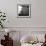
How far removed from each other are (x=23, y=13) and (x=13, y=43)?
0.90 m

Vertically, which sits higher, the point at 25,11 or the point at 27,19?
the point at 25,11

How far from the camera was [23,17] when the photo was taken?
379cm

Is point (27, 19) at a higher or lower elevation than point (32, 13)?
lower

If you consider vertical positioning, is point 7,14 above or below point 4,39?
above

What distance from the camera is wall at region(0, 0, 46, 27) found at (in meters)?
3.76

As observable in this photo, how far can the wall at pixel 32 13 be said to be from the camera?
3764mm

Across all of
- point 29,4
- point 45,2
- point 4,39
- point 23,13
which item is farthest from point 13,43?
point 45,2

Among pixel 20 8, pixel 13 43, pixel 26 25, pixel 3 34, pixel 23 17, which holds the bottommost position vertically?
pixel 13 43

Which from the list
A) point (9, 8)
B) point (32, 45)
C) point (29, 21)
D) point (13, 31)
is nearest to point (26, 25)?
point (29, 21)

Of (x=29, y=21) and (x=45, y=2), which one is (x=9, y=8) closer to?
(x=29, y=21)

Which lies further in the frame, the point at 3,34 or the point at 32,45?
the point at 3,34

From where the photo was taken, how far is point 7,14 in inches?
148

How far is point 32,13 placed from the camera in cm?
379

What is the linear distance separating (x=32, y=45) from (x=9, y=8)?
1335 millimetres
